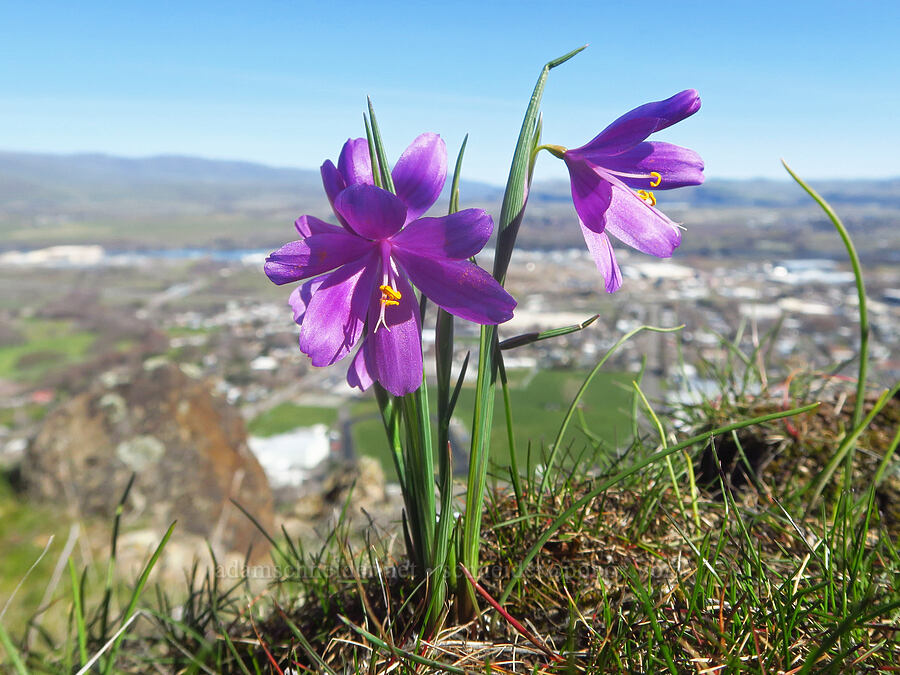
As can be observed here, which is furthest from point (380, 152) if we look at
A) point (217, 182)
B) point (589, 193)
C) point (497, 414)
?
point (217, 182)

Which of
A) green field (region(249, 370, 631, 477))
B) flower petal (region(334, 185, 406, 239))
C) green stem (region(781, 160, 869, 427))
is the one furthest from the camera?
green field (region(249, 370, 631, 477))

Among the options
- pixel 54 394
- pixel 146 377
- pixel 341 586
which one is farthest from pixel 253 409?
pixel 341 586

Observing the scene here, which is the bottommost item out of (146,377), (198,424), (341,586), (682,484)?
(198,424)

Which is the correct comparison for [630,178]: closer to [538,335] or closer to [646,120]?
[646,120]

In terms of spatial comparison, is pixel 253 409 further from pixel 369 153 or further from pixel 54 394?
pixel 369 153

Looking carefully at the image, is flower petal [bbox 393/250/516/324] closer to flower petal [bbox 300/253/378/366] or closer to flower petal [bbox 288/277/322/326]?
flower petal [bbox 300/253/378/366]

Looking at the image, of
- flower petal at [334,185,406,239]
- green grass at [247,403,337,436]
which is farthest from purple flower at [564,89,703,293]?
green grass at [247,403,337,436]

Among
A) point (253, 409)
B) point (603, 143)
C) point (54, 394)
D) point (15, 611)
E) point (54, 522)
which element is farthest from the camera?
point (54, 394)

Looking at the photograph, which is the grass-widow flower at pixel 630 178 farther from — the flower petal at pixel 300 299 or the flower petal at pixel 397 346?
the flower petal at pixel 300 299
